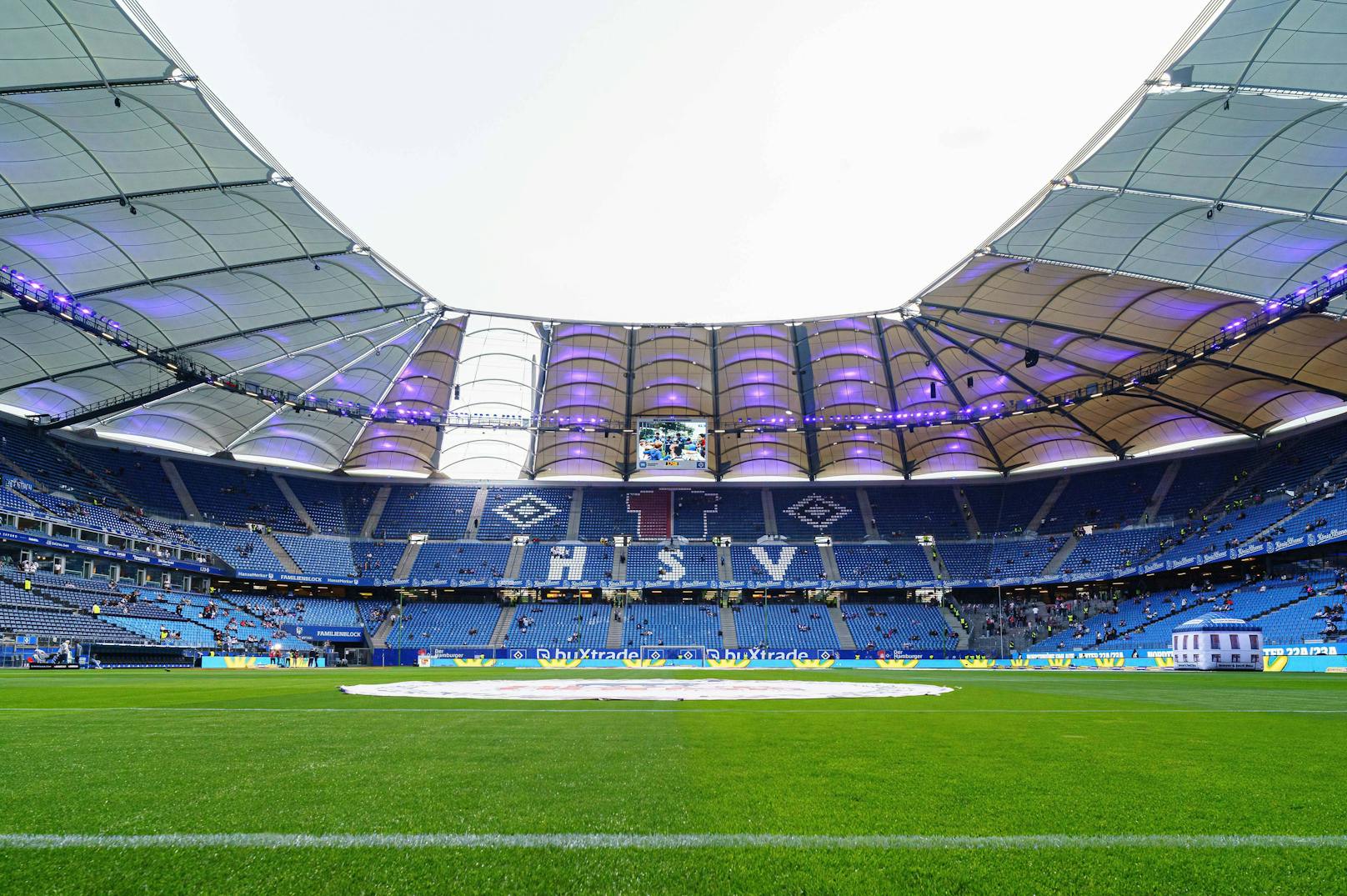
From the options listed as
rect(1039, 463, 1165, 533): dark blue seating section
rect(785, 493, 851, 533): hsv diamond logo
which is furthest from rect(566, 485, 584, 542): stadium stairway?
rect(1039, 463, 1165, 533): dark blue seating section

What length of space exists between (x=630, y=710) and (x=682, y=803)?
27.8 feet

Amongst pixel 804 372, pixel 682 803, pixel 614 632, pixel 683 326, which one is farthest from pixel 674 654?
pixel 682 803

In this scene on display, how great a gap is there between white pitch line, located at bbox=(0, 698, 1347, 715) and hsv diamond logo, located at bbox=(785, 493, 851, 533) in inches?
2421

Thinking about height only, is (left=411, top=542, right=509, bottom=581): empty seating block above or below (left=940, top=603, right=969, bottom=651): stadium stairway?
above

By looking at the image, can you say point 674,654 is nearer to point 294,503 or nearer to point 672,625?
point 672,625

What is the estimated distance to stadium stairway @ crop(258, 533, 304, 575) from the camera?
2509 inches

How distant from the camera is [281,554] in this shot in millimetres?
64750

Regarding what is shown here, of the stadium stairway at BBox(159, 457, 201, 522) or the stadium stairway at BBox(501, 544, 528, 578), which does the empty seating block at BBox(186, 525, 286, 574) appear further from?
the stadium stairway at BBox(501, 544, 528, 578)

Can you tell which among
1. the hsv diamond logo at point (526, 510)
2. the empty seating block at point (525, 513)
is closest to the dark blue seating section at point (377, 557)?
the empty seating block at point (525, 513)

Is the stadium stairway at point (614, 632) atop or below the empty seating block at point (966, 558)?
below

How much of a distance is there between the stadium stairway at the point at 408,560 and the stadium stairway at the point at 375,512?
3.50m

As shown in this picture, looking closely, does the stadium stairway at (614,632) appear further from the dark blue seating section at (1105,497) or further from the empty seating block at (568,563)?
the dark blue seating section at (1105,497)

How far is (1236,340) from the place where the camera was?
38562mm

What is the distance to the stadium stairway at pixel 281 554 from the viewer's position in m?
63.7
